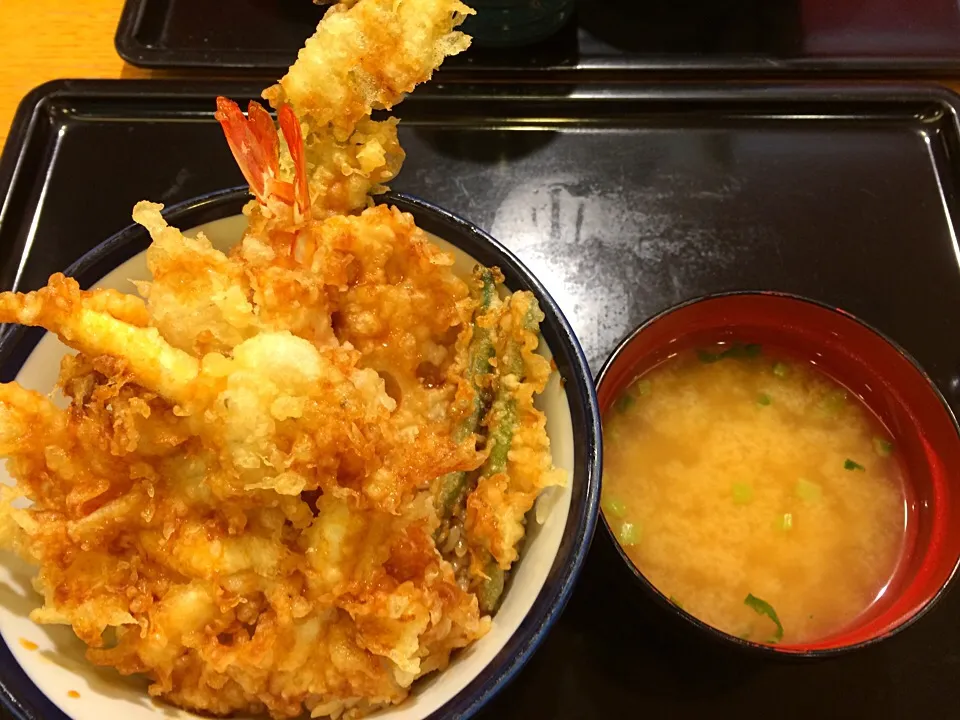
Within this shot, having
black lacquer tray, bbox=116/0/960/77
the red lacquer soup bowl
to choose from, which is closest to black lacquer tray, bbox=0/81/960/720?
black lacquer tray, bbox=116/0/960/77

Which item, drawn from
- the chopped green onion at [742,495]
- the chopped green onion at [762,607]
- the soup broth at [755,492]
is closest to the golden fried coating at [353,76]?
the soup broth at [755,492]

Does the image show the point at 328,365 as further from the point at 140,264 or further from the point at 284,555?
the point at 140,264

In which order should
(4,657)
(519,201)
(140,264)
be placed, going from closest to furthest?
(4,657) < (140,264) < (519,201)

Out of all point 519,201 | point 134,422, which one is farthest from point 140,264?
point 519,201

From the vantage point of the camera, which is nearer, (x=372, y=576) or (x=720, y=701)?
(x=372, y=576)

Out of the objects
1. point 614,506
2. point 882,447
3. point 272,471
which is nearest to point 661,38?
point 882,447

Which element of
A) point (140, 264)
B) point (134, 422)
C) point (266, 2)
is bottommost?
point (134, 422)

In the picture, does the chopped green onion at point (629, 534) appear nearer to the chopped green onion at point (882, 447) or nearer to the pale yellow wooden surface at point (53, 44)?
the chopped green onion at point (882, 447)
